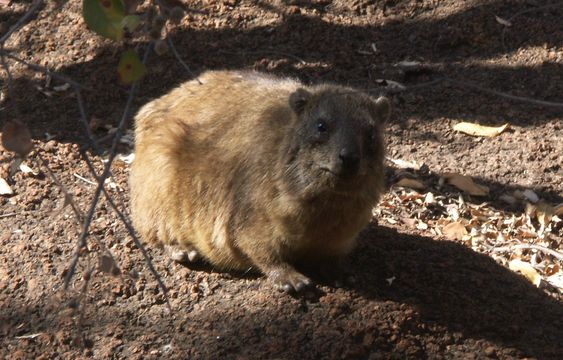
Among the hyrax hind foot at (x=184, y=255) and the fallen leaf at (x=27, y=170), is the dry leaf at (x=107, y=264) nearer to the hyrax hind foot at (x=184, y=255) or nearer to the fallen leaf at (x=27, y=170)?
the hyrax hind foot at (x=184, y=255)

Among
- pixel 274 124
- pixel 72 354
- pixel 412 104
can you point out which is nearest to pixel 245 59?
pixel 412 104

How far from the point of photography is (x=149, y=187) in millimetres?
6047

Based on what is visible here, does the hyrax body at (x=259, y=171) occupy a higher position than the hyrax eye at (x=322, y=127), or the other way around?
the hyrax eye at (x=322, y=127)

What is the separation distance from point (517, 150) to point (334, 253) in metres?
2.77

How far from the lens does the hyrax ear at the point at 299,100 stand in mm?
5223

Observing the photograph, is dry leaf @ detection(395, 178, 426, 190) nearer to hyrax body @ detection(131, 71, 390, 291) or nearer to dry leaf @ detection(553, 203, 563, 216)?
dry leaf @ detection(553, 203, 563, 216)

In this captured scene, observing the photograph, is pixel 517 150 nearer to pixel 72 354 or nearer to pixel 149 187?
pixel 149 187

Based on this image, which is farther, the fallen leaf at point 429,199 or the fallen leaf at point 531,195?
the fallen leaf at point 531,195

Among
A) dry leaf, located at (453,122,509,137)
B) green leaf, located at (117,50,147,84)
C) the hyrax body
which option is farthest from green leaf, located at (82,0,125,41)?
dry leaf, located at (453,122,509,137)

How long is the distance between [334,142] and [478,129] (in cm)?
313

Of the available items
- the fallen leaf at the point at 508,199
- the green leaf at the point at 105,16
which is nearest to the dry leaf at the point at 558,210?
the fallen leaf at the point at 508,199

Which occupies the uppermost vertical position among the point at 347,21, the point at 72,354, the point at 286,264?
the point at 347,21

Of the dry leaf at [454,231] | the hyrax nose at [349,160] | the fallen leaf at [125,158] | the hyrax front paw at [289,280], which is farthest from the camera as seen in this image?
the fallen leaf at [125,158]

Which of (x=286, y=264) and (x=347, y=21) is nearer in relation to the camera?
(x=286, y=264)
